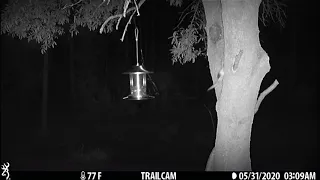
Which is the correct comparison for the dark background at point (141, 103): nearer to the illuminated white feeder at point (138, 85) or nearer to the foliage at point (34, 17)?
the foliage at point (34, 17)

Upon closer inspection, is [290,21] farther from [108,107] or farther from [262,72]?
[262,72]

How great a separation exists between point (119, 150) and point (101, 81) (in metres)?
8.93

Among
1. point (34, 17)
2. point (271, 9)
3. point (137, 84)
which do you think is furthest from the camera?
point (271, 9)

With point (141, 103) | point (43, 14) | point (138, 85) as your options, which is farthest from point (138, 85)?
point (141, 103)

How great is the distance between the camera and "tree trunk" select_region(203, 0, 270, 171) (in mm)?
4488

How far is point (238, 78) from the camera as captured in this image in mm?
4504

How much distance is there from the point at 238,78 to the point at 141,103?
17643mm

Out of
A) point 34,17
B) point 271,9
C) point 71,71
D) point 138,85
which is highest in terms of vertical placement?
point 71,71

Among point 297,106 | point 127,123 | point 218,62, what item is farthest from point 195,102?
point 218,62

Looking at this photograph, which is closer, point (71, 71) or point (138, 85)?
point (138, 85)

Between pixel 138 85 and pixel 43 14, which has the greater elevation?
pixel 43 14

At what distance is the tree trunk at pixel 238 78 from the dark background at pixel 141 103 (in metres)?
9.85

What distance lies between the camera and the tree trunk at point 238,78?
4.49 meters

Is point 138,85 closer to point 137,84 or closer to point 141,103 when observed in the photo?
point 137,84
